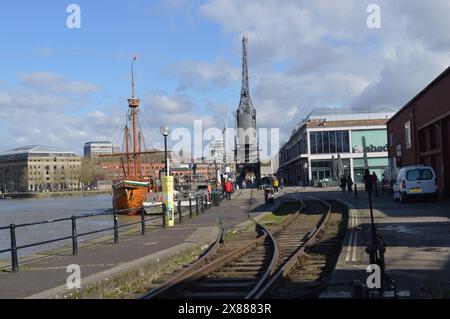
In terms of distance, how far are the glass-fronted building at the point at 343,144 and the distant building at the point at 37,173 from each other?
11137 cm

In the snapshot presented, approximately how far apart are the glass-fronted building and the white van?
5316 cm

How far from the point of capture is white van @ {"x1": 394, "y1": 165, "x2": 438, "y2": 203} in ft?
94.4

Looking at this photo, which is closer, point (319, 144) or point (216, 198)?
point (216, 198)

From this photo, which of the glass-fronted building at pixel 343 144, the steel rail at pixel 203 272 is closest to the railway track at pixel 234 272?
the steel rail at pixel 203 272

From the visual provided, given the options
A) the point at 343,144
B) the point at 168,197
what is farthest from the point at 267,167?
the point at 168,197

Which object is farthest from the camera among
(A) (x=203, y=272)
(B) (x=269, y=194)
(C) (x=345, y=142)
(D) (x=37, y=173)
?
(D) (x=37, y=173)

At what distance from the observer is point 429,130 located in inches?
1377

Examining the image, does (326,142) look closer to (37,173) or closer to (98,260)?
(98,260)

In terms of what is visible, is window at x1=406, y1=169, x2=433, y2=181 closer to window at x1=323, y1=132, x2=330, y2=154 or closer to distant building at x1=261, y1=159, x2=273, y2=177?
window at x1=323, y1=132, x2=330, y2=154

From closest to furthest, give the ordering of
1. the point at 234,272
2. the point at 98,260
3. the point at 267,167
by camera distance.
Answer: the point at 234,272, the point at 98,260, the point at 267,167

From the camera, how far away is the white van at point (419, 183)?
28.8m

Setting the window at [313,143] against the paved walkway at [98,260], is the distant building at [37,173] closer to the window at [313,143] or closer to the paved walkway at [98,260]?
the window at [313,143]

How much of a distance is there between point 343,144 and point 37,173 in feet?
421
